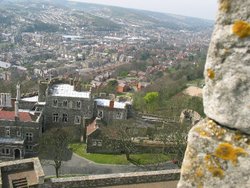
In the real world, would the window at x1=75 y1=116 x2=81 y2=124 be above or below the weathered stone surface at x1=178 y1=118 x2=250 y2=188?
below

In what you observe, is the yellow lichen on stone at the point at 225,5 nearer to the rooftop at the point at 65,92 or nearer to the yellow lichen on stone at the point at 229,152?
the yellow lichen on stone at the point at 229,152

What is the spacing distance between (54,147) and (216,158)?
102ft

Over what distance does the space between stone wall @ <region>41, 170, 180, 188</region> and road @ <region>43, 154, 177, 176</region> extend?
51.7 feet

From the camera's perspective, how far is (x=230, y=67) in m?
3.04

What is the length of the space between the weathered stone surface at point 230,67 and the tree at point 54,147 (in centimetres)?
3000

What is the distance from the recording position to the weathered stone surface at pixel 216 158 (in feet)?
10.1

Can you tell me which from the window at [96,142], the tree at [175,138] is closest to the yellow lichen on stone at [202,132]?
the tree at [175,138]

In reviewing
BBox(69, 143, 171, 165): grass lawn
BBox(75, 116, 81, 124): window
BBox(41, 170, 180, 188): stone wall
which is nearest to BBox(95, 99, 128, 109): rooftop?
BBox(75, 116, 81, 124): window

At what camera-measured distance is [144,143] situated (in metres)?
37.4

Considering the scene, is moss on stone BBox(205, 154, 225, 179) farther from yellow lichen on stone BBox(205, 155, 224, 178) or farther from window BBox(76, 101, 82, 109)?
window BBox(76, 101, 82, 109)

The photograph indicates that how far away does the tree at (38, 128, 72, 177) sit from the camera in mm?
32969

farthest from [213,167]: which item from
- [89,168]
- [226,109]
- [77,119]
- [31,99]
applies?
[31,99]

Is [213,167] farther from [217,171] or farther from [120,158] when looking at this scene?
[120,158]

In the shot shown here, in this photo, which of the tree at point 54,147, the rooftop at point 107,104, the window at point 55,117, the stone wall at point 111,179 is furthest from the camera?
the rooftop at point 107,104
